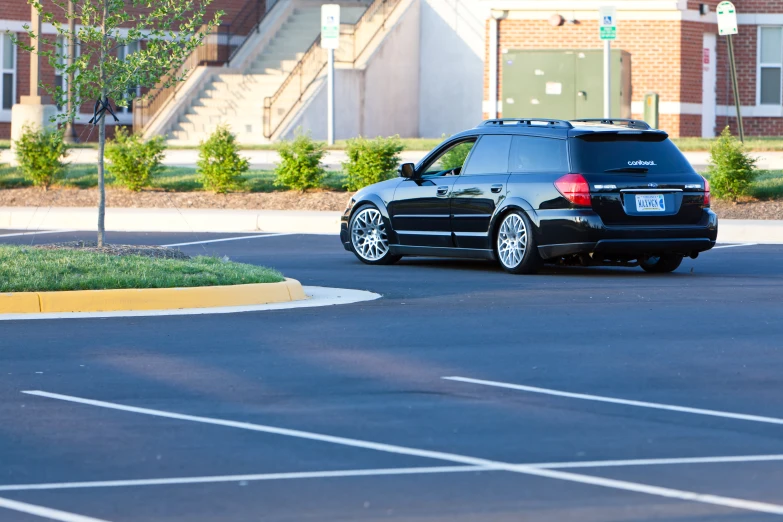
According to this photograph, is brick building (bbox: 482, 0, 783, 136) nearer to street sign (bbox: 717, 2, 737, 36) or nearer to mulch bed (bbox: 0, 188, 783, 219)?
street sign (bbox: 717, 2, 737, 36)

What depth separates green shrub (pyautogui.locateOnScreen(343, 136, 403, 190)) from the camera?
982 inches

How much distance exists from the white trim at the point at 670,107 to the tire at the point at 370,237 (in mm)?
20303

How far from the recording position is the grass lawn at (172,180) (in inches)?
1044

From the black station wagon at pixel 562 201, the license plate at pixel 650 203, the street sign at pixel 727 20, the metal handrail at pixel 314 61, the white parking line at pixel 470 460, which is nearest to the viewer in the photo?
the white parking line at pixel 470 460

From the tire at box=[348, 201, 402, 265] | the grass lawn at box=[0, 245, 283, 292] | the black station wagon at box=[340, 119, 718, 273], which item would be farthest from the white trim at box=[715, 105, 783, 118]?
the grass lawn at box=[0, 245, 283, 292]

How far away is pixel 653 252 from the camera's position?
1533 cm

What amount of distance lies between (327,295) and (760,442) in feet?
23.2

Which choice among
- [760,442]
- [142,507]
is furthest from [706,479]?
[142,507]

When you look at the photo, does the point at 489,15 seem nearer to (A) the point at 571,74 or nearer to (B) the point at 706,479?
(A) the point at 571,74

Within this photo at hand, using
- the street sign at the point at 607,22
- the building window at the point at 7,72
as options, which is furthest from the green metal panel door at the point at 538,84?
the building window at the point at 7,72

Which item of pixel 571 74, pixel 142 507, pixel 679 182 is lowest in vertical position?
pixel 142 507

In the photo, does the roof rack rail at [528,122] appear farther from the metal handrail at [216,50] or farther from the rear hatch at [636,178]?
the metal handrail at [216,50]

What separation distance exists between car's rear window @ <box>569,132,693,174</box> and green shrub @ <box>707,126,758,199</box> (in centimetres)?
734

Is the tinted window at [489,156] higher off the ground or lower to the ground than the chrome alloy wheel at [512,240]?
higher
